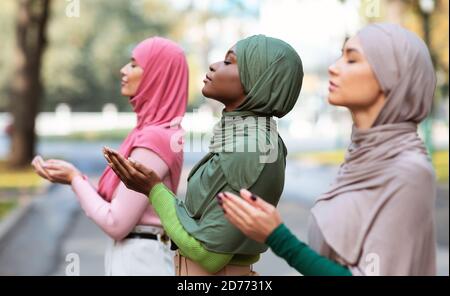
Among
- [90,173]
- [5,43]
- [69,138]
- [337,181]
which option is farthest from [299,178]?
[5,43]

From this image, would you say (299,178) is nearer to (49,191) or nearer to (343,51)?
(49,191)

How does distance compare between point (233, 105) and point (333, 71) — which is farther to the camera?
point (233, 105)

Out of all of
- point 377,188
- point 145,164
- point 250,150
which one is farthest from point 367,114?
point 145,164

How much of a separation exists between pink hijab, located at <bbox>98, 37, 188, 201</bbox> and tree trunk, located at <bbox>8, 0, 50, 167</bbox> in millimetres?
18271

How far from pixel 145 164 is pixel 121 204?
0.21 m

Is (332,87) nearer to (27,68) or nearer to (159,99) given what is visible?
(159,99)

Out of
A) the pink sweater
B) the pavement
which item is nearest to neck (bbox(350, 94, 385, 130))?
the pink sweater

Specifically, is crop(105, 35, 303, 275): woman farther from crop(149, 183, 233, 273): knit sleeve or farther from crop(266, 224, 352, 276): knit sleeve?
crop(266, 224, 352, 276): knit sleeve

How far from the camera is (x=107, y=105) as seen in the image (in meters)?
53.4

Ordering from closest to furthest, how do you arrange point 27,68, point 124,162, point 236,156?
point 124,162 < point 236,156 < point 27,68

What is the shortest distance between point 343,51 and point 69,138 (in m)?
43.0

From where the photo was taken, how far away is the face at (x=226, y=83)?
3418mm

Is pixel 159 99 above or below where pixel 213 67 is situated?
below

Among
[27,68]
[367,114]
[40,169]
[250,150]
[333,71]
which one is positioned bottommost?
[27,68]
